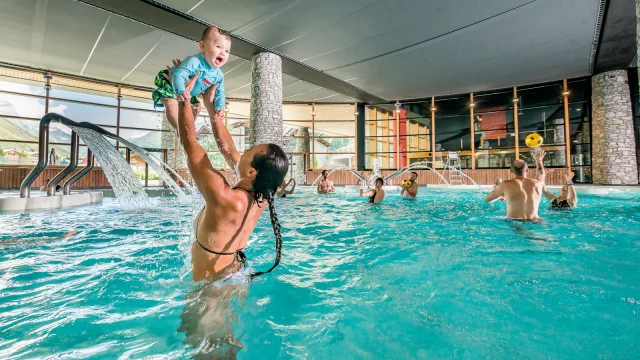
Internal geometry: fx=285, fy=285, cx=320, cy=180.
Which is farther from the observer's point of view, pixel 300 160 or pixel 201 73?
pixel 300 160

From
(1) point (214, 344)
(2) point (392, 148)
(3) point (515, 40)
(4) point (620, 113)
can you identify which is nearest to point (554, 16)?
(3) point (515, 40)

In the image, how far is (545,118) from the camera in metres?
12.5

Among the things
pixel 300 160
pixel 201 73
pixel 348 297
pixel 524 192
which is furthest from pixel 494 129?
pixel 201 73

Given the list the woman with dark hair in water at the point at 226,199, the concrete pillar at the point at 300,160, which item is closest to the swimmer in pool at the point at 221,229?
the woman with dark hair in water at the point at 226,199

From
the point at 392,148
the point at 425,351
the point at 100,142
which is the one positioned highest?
the point at 392,148

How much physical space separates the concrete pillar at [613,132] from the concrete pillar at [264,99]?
11.8 m

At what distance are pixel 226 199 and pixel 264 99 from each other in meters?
7.86

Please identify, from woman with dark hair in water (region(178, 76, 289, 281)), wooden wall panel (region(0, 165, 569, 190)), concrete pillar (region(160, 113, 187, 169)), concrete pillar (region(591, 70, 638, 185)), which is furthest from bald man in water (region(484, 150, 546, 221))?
concrete pillar (region(160, 113, 187, 169))

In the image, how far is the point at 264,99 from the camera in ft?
28.8

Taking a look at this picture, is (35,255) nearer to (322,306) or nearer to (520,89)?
(322,306)

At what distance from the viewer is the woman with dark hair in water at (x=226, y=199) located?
142cm

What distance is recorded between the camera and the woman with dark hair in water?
142 centimetres

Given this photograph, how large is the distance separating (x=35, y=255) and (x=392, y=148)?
47.8 feet

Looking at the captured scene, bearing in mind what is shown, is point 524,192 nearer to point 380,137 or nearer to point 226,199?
point 226,199
